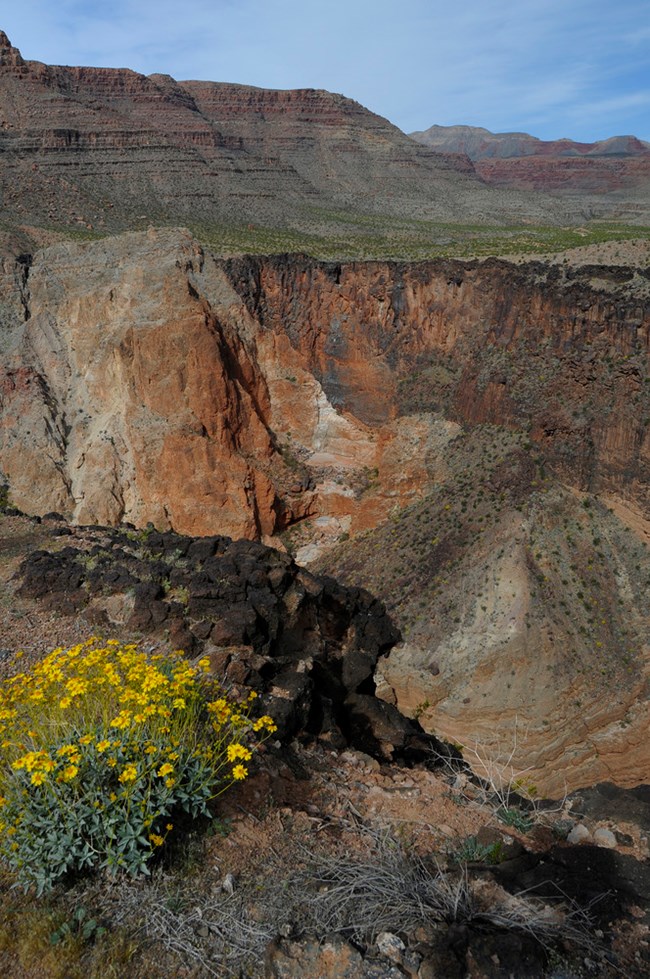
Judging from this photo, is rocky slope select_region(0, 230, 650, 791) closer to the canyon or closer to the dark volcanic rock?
the canyon

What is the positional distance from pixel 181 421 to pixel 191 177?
1670 inches

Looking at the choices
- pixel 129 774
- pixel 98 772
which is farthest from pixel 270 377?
pixel 129 774

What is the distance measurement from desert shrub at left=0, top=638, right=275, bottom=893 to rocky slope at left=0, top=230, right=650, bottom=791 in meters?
14.0

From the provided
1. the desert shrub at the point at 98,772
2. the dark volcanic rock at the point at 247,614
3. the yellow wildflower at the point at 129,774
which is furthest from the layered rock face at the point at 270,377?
the yellow wildflower at the point at 129,774

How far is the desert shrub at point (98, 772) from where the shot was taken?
6.02m

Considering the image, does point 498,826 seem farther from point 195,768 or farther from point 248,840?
point 195,768

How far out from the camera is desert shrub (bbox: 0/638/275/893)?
6.02 m

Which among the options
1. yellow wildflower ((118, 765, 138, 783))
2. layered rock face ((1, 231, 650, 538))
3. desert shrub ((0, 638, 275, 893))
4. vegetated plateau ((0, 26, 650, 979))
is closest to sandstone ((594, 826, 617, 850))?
vegetated plateau ((0, 26, 650, 979))

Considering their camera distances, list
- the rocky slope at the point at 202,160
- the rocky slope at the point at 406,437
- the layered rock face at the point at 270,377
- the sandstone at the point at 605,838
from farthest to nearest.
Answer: the rocky slope at the point at 202,160 → the layered rock face at the point at 270,377 → the rocky slope at the point at 406,437 → the sandstone at the point at 605,838

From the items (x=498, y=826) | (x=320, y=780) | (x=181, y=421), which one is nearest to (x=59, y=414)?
(x=181, y=421)

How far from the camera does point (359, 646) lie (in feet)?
68.0

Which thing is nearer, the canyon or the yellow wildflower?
the yellow wildflower

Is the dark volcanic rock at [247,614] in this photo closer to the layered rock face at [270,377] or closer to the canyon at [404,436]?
the canyon at [404,436]

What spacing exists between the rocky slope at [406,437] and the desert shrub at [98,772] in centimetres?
1401
